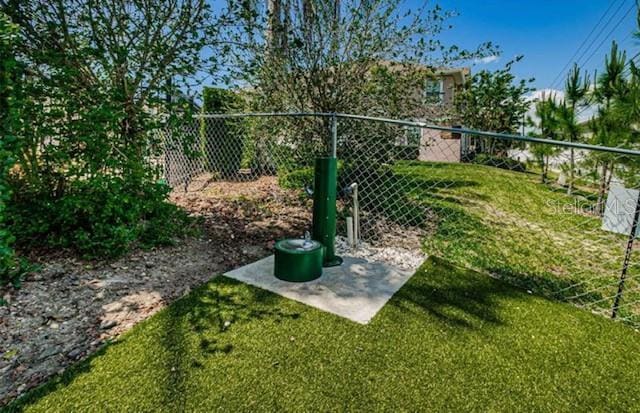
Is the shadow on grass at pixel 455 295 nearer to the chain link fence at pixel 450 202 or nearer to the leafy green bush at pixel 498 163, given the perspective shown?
the chain link fence at pixel 450 202

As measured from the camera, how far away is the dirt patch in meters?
1.77

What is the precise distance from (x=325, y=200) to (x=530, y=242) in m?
3.11

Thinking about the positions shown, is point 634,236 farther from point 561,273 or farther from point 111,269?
point 111,269

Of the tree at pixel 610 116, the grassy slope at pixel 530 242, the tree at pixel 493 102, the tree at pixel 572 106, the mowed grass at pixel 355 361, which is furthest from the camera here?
the tree at pixel 493 102

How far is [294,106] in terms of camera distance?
4.77 meters

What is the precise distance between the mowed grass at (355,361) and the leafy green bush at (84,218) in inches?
41.8

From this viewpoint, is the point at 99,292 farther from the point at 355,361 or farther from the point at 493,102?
the point at 493,102

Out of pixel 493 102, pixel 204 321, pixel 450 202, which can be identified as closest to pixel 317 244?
pixel 204 321

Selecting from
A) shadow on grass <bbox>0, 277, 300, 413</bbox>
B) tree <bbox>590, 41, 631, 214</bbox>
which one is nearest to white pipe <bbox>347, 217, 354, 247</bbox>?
shadow on grass <bbox>0, 277, 300, 413</bbox>

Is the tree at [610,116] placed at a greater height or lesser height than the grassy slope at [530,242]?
greater

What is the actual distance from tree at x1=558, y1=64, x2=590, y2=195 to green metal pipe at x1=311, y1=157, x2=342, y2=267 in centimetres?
729

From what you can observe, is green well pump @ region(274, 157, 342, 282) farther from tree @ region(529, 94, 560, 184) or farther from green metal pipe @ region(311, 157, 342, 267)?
tree @ region(529, 94, 560, 184)

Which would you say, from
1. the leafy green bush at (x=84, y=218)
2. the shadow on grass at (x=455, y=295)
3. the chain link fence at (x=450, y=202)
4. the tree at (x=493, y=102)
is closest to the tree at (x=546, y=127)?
the chain link fence at (x=450, y=202)

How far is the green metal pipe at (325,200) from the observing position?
2793 millimetres
